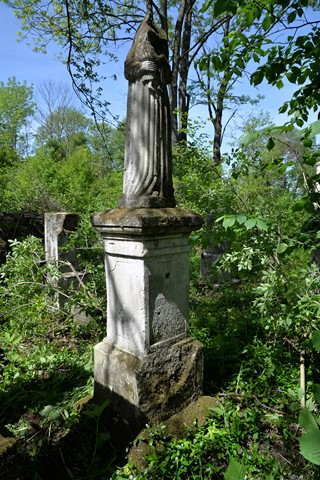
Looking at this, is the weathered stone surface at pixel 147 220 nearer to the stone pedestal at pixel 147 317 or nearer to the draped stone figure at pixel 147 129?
the stone pedestal at pixel 147 317

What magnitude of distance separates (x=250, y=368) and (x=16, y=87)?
83.4ft

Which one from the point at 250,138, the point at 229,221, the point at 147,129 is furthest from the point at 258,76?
the point at 229,221

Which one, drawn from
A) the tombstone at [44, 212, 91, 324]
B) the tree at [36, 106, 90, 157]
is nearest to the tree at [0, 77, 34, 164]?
the tree at [36, 106, 90, 157]

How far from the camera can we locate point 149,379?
7.16 feet

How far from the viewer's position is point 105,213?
230cm

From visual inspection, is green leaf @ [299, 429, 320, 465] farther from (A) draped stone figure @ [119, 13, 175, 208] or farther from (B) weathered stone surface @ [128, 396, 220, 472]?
(A) draped stone figure @ [119, 13, 175, 208]

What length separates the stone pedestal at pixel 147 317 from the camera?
213cm

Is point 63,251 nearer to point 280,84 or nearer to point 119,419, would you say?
point 119,419

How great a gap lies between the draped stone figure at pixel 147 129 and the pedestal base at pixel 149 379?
1110 mm

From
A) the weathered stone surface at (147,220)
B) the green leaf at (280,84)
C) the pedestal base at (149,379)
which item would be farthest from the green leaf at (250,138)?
the pedestal base at (149,379)

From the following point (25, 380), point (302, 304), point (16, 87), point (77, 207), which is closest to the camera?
point (302, 304)

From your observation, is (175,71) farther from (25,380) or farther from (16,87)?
(16,87)

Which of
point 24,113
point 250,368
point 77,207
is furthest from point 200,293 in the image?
point 24,113

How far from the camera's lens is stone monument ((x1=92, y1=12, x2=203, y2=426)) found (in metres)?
2.15
